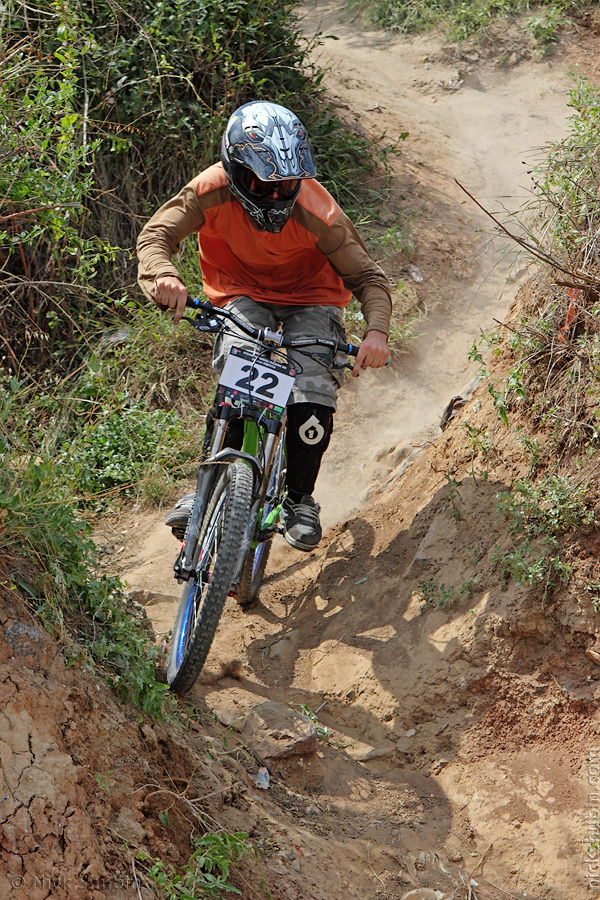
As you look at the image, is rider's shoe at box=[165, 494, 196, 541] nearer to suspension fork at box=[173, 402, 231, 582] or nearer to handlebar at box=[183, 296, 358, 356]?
suspension fork at box=[173, 402, 231, 582]

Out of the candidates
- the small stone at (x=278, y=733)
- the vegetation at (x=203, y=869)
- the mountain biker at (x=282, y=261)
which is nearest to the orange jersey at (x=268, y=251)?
the mountain biker at (x=282, y=261)

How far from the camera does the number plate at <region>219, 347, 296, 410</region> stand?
3357 mm

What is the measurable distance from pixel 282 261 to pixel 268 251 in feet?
0.31

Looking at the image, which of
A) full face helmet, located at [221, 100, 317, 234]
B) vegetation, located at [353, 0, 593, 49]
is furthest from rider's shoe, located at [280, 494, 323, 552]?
vegetation, located at [353, 0, 593, 49]

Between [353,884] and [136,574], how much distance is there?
2265 mm

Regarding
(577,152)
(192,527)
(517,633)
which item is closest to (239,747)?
(192,527)

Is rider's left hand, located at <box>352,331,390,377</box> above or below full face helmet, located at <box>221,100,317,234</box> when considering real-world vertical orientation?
below

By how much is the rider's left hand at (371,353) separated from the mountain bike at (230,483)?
5 centimetres

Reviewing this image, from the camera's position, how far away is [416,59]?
9781mm

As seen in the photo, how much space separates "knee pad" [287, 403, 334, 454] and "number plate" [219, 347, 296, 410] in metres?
0.34

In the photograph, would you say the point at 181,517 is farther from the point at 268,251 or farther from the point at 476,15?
the point at 476,15

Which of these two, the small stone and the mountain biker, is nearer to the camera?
the small stone

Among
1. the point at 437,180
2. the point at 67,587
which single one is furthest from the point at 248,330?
the point at 437,180

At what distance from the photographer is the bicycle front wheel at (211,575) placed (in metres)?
2.93
